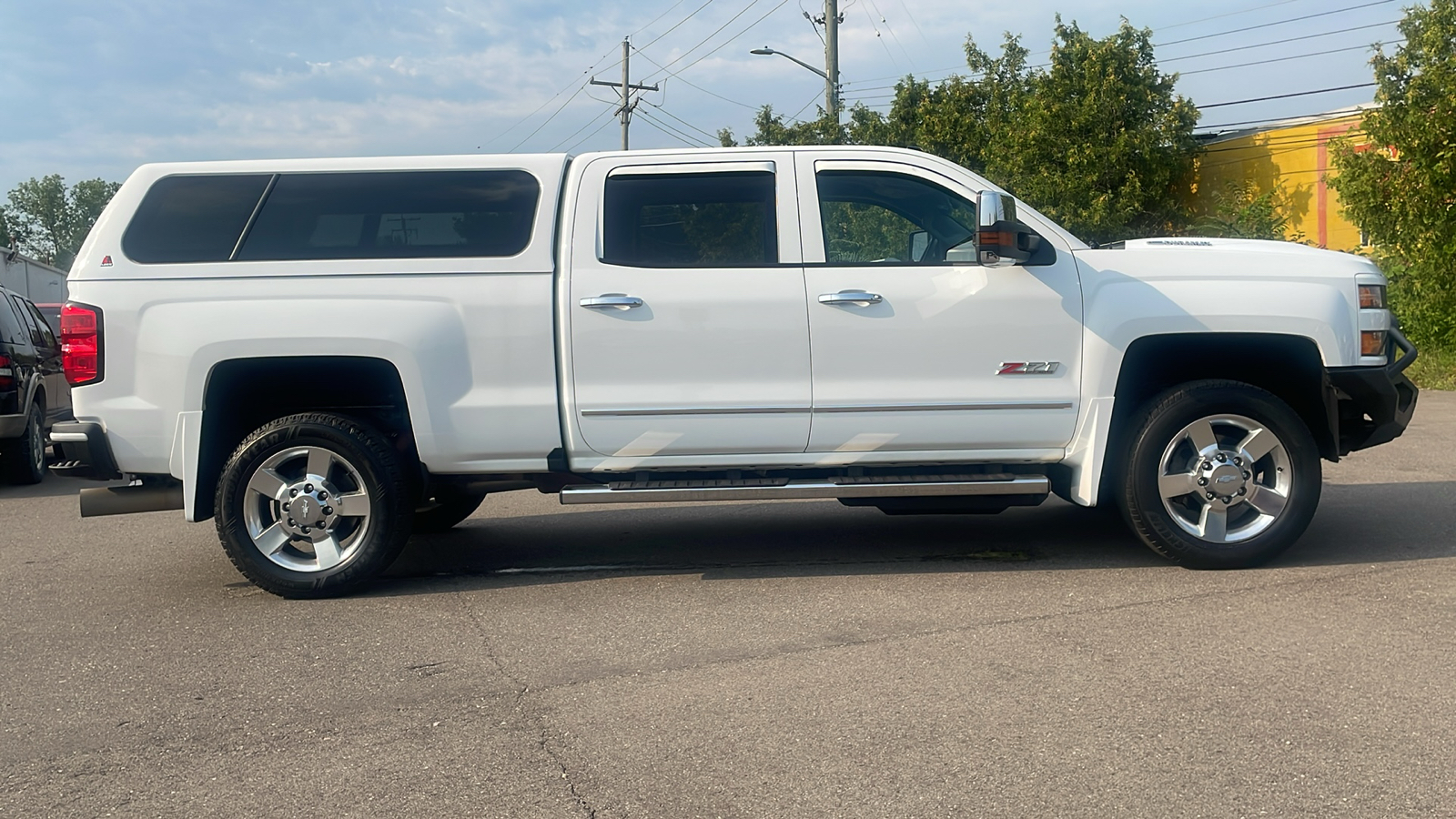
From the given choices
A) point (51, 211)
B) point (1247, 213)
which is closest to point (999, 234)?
point (1247, 213)

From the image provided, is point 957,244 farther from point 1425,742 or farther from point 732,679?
point 1425,742

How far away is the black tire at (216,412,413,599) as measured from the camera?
19.6 ft

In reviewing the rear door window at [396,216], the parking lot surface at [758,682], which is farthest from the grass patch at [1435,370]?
the rear door window at [396,216]

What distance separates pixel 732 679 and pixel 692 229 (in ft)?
8.20

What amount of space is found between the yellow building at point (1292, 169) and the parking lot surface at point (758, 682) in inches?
876

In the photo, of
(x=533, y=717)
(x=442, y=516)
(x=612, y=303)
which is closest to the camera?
(x=533, y=717)

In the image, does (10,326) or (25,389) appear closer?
(10,326)

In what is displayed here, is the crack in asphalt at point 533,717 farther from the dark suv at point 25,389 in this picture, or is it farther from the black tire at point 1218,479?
the dark suv at point 25,389

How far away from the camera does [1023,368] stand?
19.9 ft

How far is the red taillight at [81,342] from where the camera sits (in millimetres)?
5852

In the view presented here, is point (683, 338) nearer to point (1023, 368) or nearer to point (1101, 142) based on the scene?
point (1023, 368)

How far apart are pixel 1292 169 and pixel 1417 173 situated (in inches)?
405

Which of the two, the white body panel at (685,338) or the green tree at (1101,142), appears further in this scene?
the green tree at (1101,142)

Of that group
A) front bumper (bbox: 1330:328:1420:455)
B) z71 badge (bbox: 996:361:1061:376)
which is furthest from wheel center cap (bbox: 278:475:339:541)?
front bumper (bbox: 1330:328:1420:455)
